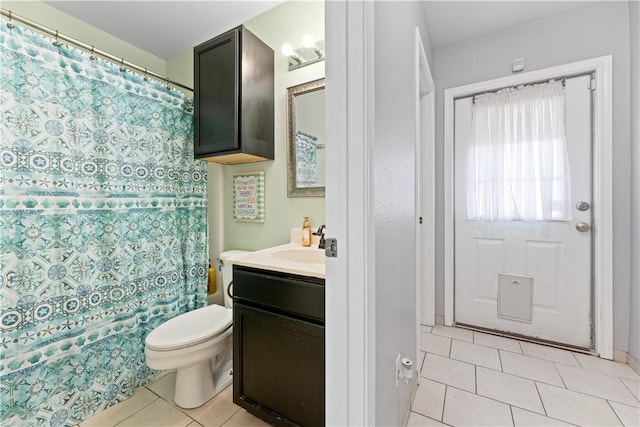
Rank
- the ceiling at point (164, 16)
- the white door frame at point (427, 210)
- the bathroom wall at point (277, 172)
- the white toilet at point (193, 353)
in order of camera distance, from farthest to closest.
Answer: the white door frame at point (427, 210)
the ceiling at point (164, 16)
the bathroom wall at point (277, 172)
the white toilet at point (193, 353)

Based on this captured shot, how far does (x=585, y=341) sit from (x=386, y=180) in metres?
2.14

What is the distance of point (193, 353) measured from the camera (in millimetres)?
1360

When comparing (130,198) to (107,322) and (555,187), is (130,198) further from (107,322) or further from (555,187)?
(555,187)

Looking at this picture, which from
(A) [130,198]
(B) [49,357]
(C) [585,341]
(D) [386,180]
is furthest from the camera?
(C) [585,341]

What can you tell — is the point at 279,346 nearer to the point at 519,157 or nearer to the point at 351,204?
the point at 351,204

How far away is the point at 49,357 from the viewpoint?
4.27ft

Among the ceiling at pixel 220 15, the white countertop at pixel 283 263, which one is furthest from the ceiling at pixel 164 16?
the white countertop at pixel 283 263

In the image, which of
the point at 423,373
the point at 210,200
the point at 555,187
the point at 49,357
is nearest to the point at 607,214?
the point at 555,187

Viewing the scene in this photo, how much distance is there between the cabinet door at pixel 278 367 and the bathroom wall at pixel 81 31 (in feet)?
8.07

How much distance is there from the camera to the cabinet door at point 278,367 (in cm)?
106

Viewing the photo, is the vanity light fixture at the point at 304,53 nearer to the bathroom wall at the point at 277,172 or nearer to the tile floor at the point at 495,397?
the bathroom wall at the point at 277,172

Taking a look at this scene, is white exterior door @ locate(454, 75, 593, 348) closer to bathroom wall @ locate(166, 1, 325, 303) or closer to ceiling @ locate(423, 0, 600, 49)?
ceiling @ locate(423, 0, 600, 49)

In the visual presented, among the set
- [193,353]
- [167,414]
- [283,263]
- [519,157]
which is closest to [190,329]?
[193,353]

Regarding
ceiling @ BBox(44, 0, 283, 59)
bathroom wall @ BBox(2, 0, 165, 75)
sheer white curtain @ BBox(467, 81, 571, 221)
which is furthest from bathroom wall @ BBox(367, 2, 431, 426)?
bathroom wall @ BBox(2, 0, 165, 75)
